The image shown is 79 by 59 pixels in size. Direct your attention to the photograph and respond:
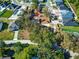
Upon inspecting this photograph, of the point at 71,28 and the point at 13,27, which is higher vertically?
the point at 13,27

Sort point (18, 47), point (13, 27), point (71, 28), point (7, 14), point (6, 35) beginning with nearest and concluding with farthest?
point (18, 47)
point (6, 35)
point (13, 27)
point (71, 28)
point (7, 14)

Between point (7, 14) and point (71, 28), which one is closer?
point (71, 28)

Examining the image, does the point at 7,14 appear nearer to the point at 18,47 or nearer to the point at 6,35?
the point at 6,35

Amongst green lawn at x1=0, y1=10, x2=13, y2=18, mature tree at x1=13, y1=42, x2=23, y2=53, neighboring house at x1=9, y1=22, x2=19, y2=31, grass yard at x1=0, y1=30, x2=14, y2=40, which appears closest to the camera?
mature tree at x1=13, y1=42, x2=23, y2=53

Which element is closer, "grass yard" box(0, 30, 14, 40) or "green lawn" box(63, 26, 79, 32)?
"grass yard" box(0, 30, 14, 40)

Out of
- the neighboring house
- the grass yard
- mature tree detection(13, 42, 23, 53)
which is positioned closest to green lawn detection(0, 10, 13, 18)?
the neighboring house

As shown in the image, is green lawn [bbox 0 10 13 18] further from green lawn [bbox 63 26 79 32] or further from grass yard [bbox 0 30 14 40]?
green lawn [bbox 63 26 79 32]

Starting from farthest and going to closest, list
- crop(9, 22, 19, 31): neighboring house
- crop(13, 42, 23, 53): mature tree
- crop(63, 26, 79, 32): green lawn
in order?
crop(9, 22, 19, 31): neighboring house, crop(63, 26, 79, 32): green lawn, crop(13, 42, 23, 53): mature tree

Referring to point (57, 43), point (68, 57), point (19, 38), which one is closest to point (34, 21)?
point (19, 38)

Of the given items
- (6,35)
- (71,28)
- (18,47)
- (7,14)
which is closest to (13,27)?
(6,35)

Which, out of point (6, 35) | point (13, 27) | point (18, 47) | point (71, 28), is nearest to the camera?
point (18, 47)

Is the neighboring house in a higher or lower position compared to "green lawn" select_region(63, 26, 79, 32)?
higher

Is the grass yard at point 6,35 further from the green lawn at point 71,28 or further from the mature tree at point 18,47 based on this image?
the green lawn at point 71,28
